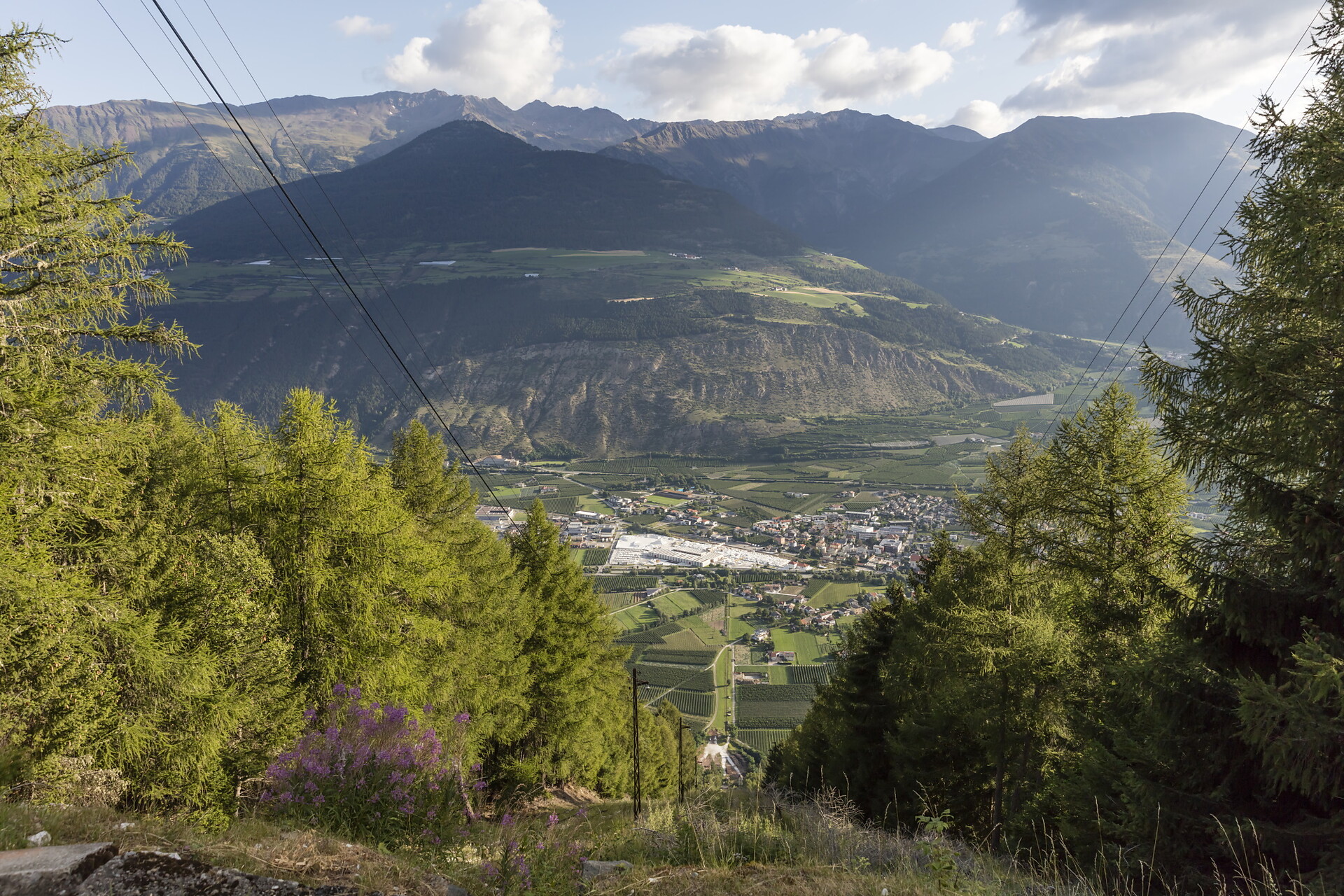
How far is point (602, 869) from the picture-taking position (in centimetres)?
409

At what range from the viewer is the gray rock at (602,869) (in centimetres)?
396

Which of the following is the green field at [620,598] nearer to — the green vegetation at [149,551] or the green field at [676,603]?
the green field at [676,603]

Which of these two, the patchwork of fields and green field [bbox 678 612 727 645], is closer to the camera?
the patchwork of fields

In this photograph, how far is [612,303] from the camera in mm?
186750

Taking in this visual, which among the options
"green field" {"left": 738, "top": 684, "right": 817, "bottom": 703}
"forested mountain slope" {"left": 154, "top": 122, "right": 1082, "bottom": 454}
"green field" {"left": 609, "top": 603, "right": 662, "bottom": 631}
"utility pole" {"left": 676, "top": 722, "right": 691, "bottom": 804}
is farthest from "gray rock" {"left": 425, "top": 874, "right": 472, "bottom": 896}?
"forested mountain slope" {"left": 154, "top": 122, "right": 1082, "bottom": 454}

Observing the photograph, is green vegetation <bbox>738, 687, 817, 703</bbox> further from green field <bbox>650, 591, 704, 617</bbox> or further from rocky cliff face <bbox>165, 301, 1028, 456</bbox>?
rocky cliff face <bbox>165, 301, 1028, 456</bbox>

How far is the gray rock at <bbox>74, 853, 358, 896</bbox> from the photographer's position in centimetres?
282

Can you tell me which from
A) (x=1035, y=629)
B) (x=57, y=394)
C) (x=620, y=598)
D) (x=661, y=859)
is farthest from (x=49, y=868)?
(x=620, y=598)

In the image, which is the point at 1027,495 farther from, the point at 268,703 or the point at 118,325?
the point at 118,325

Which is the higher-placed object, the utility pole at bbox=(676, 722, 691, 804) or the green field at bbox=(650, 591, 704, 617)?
the utility pole at bbox=(676, 722, 691, 804)

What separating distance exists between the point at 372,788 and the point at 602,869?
9.38 feet

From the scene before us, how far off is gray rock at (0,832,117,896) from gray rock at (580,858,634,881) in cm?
251

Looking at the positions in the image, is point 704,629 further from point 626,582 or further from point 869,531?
point 869,531

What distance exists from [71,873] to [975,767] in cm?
1570
